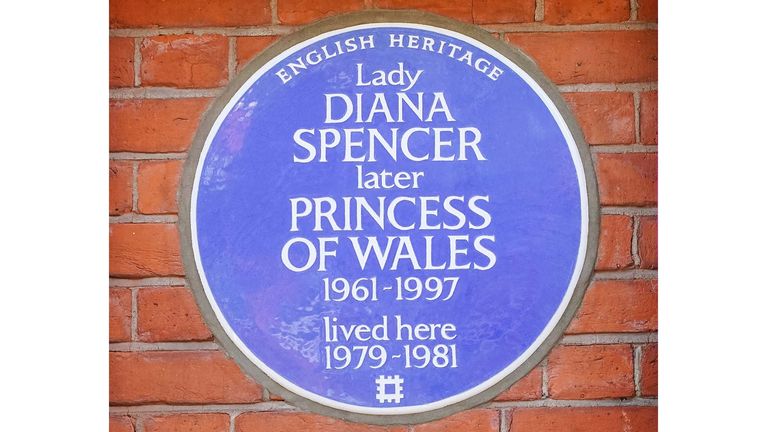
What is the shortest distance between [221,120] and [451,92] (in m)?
0.41

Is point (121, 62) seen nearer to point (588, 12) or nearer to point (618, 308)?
point (588, 12)

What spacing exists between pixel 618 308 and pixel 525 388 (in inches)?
8.6

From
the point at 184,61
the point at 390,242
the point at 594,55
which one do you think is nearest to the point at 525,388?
the point at 390,242

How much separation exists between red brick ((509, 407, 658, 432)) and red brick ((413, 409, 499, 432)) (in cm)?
4

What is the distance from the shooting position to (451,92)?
1.30 metres

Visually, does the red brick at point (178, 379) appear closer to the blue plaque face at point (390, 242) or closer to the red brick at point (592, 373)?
the blue plaque face at point (390, 242)

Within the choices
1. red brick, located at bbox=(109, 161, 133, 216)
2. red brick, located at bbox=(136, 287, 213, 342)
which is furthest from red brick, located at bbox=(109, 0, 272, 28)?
red brick, located at bbox=(136, 287, 213, 342)

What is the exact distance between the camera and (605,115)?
130 centimetres

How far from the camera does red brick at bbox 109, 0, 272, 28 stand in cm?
130

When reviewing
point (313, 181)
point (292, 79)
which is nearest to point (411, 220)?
point (313, 181)

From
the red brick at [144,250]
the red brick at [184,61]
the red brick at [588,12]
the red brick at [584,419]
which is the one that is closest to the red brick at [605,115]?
the red brick at [588,12]

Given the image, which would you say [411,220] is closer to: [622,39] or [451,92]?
[451,92]

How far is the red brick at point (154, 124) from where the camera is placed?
1298mm

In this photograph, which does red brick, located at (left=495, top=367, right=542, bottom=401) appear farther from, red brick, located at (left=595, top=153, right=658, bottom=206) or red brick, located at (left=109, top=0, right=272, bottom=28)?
red brick, located at (left=109, top=0, right=272, bottom=28)
